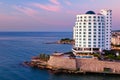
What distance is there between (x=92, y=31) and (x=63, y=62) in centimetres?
1354

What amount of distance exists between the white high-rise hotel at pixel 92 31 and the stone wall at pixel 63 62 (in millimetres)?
9972

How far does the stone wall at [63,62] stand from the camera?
53.7 meters

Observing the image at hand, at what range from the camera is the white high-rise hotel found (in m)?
64.1

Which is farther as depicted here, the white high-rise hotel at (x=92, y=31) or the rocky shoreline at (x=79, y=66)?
the white high-rise hotel at (x=92, y=31)

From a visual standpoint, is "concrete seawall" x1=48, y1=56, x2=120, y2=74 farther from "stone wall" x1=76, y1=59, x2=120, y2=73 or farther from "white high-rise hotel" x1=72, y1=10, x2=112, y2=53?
"white high-rise hotel" x1=72, y1=10, x2=112, y2=53

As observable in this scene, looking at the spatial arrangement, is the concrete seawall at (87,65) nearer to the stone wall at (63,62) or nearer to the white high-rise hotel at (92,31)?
the stone wall at (63,62)

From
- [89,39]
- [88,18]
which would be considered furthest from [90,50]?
[88,18]

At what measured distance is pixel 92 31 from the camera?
64000mm

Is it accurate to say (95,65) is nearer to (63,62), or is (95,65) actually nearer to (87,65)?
(87,65)

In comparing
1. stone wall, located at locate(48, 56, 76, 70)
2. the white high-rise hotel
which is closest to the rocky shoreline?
stone wall, located at locate(48, 56, 76, 70)

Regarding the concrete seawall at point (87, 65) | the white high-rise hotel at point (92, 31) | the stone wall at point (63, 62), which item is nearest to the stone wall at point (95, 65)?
the concrete seawall at point (87, 65)

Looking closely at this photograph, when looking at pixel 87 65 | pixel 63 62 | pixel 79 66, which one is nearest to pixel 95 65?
pixel 87 65

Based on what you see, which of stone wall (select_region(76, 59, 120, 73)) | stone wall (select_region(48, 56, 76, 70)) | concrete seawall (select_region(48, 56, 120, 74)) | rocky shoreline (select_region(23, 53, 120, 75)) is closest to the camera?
stone wall (select_region(76, 59, 120, 73))

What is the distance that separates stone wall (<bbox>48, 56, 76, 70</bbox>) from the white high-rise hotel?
9.97 meters
